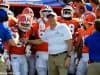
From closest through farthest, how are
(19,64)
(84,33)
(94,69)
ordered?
(94,69), (84,33), (19,64)

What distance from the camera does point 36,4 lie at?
16.1m

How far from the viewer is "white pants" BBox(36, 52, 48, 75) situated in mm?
9531

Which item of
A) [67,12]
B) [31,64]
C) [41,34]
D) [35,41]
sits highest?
[67,12]

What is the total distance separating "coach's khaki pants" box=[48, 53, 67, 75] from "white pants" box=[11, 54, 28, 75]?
882mm

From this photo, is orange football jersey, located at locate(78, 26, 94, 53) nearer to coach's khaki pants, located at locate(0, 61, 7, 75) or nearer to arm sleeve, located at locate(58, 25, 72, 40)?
arm sleeve, located at locate(58, 25, 72, 40)

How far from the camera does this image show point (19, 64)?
9.48 metres

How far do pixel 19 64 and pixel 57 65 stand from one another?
1085mm

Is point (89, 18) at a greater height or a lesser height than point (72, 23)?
greater

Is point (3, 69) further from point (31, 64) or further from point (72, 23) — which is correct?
point (72, 23)

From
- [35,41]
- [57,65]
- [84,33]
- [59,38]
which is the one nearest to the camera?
[59,38]

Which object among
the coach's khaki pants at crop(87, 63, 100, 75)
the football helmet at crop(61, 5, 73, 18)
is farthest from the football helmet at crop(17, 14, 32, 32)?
the coach's khaki pants at crop(87, 63, 100, 75)

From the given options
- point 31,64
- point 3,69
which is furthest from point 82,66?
→ point 3,69

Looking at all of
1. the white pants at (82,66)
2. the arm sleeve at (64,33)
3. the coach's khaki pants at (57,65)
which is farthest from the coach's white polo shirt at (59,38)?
the white pants at (82,66)

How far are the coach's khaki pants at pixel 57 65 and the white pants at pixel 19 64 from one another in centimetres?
88
